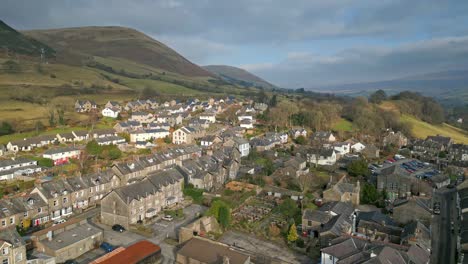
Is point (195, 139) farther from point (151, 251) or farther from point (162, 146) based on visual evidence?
point (151, 251)

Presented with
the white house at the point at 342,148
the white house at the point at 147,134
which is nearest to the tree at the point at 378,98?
the white house at the point at 342,148

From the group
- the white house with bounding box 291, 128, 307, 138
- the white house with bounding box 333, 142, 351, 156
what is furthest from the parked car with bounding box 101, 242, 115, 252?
the white house with bounding box 291, 128, 307, 138

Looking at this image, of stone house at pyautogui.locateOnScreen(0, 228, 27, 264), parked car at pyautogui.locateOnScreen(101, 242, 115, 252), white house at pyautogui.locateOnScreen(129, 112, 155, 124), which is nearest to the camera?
stone house at pyautogui.locateOnScreen(0, 228, 27, 264)

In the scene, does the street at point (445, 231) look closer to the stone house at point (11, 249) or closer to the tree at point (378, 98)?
the stone house at point (11, 249)

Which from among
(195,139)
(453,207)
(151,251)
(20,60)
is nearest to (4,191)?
(151,251)

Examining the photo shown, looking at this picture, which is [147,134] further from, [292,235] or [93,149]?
[292,235]

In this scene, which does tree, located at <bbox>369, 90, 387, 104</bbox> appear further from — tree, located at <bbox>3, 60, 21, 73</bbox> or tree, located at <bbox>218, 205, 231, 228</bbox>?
tree, located at <bbox>3, 60, 21, 73</bbox>

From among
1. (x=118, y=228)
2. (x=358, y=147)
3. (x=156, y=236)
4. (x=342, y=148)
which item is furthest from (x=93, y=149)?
(x=358, y=147)
